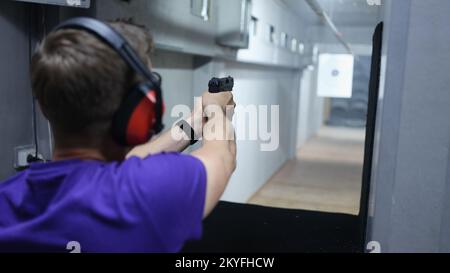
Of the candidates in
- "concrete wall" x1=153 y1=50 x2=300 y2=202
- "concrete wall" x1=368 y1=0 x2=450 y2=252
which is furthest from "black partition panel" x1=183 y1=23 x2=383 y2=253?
"concrete wall" x1=153 y1=50 x2=300 y2=202

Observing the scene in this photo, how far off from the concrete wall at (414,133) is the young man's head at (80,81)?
50 cm

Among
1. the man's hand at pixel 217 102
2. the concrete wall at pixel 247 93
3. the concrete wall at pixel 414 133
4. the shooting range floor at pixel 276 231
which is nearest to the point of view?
the concrete wall at pixel 414 133

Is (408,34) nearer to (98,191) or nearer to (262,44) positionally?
(98,191)

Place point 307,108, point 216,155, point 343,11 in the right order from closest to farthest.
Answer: point 216,155
point 343,11
point 307,108

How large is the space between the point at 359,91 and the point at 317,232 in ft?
26.1

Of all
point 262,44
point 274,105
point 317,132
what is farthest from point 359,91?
point 262,44

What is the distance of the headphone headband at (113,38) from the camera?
0.60m

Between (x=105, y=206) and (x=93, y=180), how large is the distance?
1.8 inches

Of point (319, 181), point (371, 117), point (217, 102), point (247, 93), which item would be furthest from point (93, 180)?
point (319, 181)

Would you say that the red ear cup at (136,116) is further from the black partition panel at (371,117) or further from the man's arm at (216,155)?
the black partition panel at (371,117)

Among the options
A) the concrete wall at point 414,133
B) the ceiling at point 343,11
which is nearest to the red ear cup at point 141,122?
the concrete wall at point 414,133

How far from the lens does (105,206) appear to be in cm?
61

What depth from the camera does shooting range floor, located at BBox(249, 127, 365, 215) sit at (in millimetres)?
3822

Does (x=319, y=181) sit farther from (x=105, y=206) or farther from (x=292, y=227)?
(x=105, y=206)
